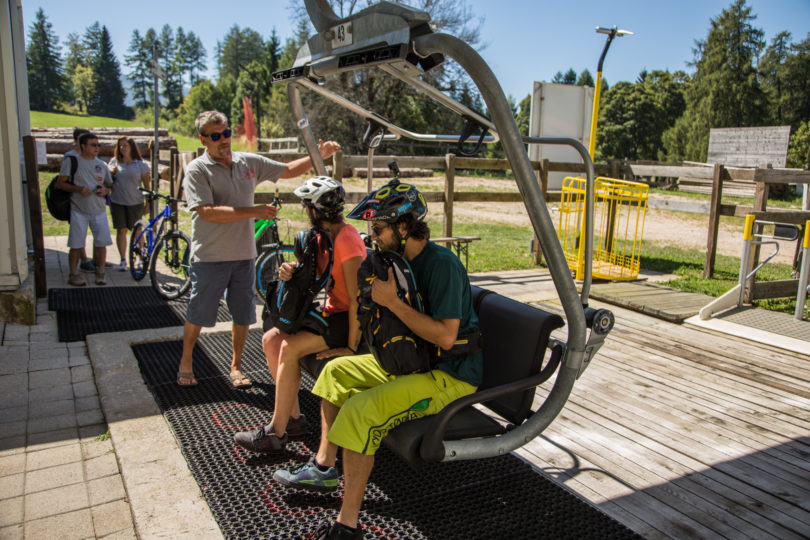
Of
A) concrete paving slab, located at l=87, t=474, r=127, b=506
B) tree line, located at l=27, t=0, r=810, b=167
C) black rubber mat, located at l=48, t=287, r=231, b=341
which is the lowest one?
concrete paving slab, located at l=87, t=474, r=127, b=506

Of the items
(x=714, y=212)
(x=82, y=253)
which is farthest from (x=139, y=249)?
(x=714, y=212)

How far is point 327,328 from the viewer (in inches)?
124

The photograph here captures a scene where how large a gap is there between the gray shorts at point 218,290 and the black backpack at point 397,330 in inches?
68.1

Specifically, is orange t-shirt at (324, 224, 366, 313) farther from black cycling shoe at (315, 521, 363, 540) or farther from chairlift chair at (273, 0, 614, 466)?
black cycling shoe at (315, 521, 363, 540)

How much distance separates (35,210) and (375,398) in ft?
18.0

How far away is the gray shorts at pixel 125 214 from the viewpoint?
792 centimetres

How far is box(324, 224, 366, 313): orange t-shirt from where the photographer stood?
10.4 feet

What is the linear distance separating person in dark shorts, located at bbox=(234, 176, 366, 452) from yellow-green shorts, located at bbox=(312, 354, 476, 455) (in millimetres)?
393

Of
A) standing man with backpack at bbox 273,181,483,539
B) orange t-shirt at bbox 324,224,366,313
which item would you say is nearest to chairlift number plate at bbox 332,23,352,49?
standing man with backpack at bbox 273,181,483,539

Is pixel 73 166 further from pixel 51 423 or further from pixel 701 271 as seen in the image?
pixel 701 271

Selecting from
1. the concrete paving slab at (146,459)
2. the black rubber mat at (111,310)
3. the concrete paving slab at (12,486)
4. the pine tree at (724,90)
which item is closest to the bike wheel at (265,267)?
the black rubber mat at (111,310)

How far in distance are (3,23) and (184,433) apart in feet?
15.1

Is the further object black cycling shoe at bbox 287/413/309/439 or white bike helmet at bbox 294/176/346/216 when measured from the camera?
black cycling shoe at bbox 287/413/309/439

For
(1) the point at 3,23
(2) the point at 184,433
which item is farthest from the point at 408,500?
(1) the point at 3,23
